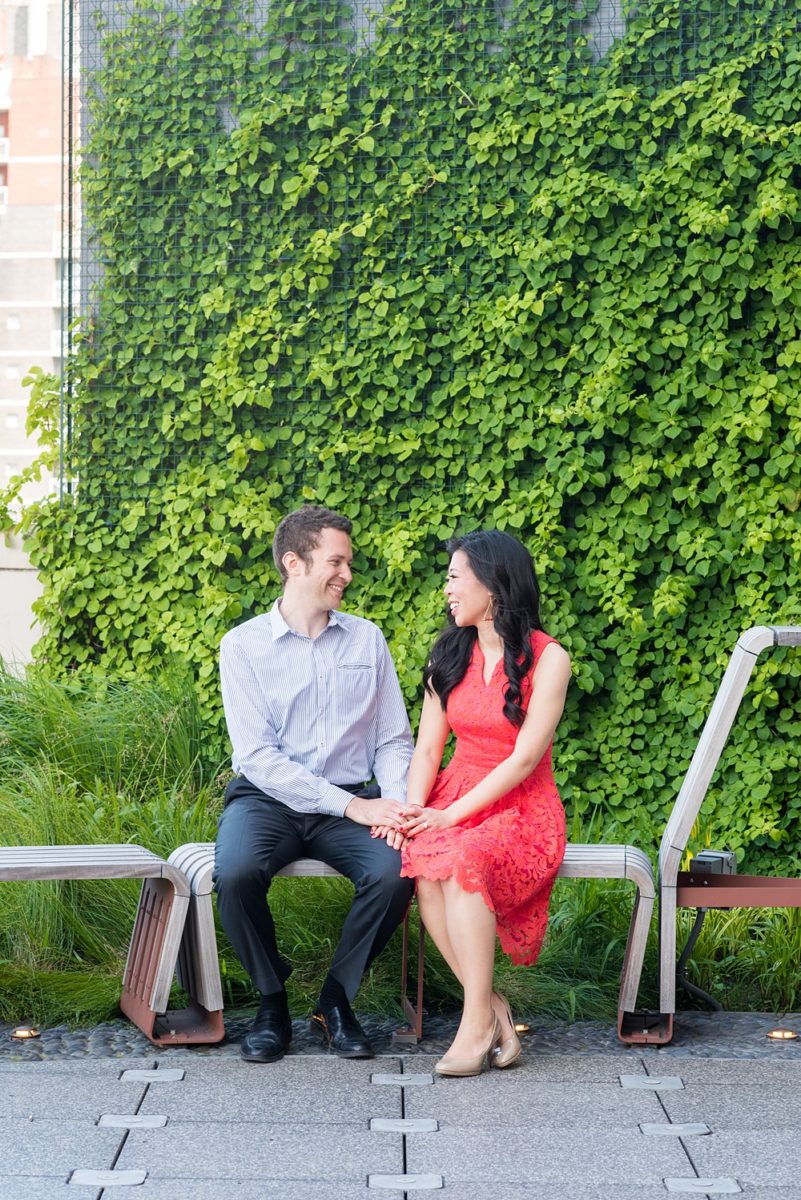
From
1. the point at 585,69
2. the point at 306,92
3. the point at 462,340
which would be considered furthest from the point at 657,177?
the point at 306,92

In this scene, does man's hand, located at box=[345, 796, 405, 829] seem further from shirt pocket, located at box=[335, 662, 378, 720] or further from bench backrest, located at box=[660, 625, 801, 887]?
bench backrest, located at box=[660, 625, 801, 887]

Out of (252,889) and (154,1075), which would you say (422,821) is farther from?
(154,1075)

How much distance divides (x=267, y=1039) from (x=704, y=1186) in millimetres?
1228

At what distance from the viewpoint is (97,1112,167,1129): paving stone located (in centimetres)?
295

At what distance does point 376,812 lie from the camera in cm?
363

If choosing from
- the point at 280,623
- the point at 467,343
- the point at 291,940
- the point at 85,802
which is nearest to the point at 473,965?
the point at 291,940

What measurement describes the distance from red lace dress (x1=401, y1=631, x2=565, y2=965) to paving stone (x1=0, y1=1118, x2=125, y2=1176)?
100cm

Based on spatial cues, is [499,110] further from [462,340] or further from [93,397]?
[93,397]

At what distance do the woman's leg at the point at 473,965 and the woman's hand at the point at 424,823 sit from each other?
0.26 meters

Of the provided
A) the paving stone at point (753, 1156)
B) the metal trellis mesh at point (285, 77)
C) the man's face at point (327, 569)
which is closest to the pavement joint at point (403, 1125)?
the paving stone at point (753, 1156)

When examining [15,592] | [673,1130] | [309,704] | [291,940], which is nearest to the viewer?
[673,1130]

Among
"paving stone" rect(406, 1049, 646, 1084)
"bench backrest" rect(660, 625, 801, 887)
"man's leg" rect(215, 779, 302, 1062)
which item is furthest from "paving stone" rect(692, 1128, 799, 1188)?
"man's leg" rect(215, 779, 302, 1062)

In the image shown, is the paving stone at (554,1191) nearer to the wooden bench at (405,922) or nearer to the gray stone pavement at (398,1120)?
the gray stone pavement at (398,1120)

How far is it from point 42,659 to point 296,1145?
3.58 m
